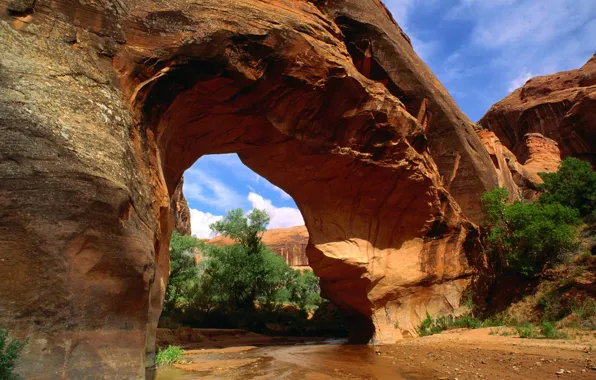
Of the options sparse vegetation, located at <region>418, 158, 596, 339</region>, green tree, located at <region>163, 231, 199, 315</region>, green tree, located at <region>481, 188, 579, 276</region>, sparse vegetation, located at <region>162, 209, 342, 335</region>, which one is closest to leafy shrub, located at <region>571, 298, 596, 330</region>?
sparse vegetation, located at <region>418, 158, 596, 339</region>

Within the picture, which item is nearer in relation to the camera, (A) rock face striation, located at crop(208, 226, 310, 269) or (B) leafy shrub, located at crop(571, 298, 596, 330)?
(B) leafy shrub, located at crop(571, 298, 596, 330)

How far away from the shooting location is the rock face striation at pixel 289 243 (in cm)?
4766

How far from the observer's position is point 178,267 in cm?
1830

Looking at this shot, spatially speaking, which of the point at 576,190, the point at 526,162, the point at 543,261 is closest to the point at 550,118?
the point at 526,162

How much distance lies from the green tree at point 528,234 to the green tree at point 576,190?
2.09m

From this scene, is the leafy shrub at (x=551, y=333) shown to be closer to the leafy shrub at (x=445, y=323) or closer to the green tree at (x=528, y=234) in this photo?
the leafy shrub at (x=445, y=323)

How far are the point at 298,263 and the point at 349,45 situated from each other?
3738 centimetres

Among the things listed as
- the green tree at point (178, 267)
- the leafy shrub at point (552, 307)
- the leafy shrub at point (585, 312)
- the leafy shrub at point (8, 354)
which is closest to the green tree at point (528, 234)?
the leafy shrub at point (552, 307)

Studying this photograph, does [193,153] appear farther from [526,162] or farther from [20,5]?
[526,162]

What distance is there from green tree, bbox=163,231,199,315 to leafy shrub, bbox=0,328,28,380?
1498 cm

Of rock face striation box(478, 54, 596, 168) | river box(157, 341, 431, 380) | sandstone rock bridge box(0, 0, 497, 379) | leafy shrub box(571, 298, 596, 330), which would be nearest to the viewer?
sandstone rock bridge box(0, 0, 497, 379)

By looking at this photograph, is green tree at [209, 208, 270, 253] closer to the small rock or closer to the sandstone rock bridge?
the sandstone rock bridge

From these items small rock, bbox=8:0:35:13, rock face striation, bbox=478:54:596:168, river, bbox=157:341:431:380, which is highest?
rock face striation, bbox=478:54:596:168

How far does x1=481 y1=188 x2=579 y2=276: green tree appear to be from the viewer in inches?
449
